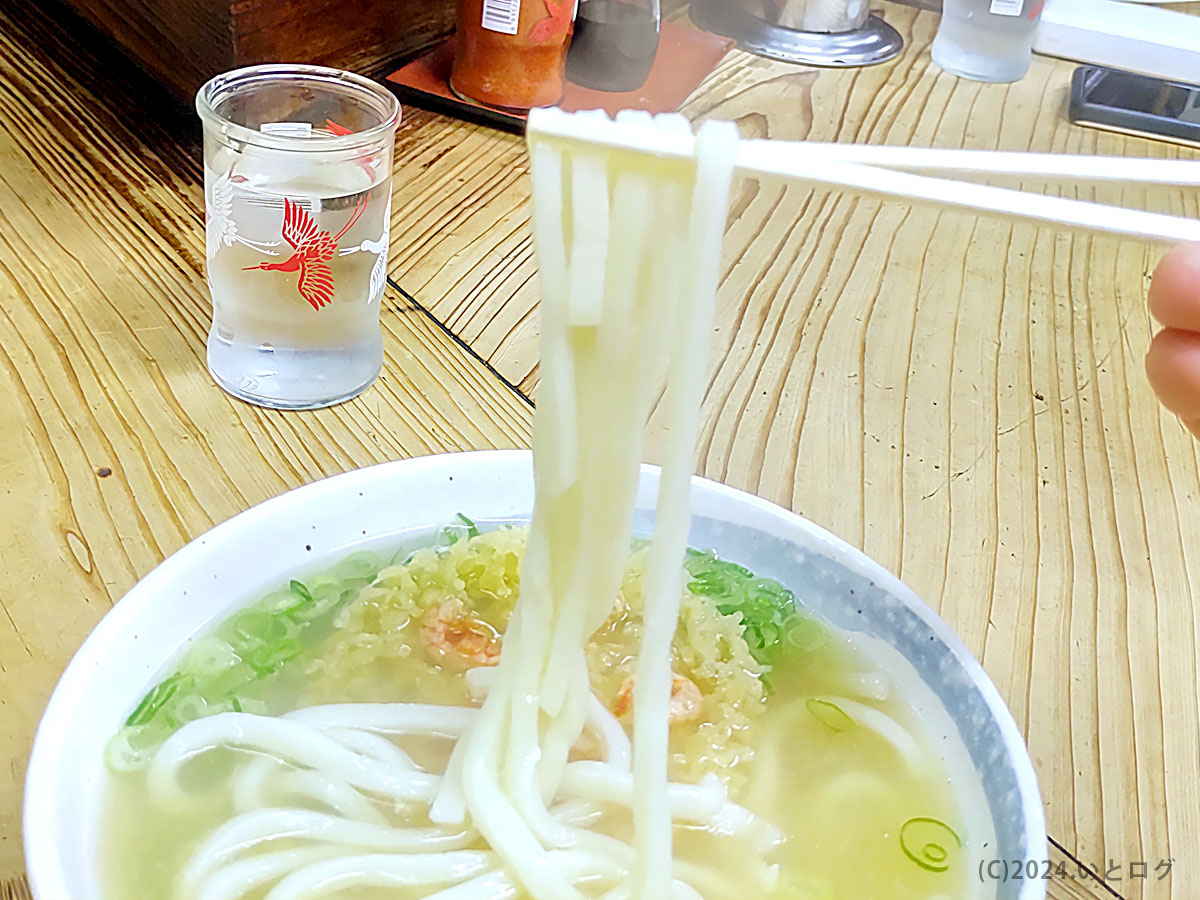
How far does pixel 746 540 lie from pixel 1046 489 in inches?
15.5

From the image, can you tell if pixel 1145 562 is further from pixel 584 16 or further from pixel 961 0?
pixel 961 0

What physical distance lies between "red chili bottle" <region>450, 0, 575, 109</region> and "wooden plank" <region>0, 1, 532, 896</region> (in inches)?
16.9

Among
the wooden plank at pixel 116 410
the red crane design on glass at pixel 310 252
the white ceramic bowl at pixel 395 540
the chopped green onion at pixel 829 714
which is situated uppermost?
the red crane design on glass at pixel 310 252

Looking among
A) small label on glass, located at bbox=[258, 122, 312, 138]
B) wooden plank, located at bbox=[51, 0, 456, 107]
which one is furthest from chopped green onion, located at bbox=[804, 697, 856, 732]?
wooden plank, located at bbox=[51, 0, 456, 107]

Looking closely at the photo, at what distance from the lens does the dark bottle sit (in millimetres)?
1622

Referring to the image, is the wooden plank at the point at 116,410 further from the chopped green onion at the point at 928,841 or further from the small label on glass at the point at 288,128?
the chopped green onion at the point at 928,841

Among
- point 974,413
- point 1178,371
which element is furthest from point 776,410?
point 1178,371

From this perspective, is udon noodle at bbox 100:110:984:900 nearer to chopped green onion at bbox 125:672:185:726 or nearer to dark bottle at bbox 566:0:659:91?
chopped green onion at bbox 125:672:185:726

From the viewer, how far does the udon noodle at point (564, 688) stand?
637 mm

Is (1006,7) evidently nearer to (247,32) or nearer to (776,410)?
(776,410)

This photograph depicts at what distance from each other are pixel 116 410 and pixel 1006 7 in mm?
1641

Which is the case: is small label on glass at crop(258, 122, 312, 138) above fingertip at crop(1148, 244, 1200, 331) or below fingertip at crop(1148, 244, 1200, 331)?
below

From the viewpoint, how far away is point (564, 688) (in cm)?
73

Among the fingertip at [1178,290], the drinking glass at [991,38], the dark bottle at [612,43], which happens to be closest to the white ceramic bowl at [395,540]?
the fingertip at [1178,290]
